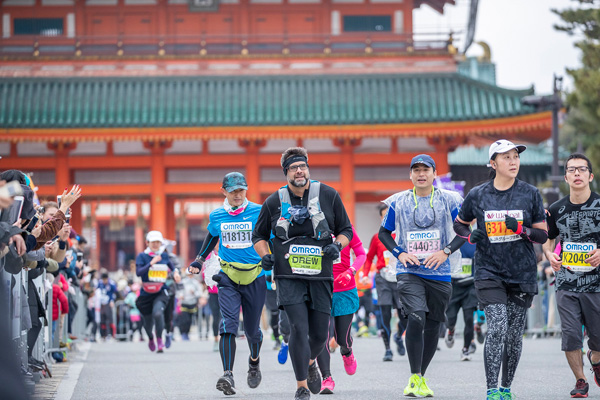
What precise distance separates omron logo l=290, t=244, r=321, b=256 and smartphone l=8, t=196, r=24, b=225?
2241 millimetres

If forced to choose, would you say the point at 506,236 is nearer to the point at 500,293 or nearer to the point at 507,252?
the point at 507,252

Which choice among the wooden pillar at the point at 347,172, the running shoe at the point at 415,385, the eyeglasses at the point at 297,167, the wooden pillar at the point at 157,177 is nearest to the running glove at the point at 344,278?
the running shoe at the point at 415,385

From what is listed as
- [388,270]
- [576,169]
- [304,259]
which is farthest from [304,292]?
[388,270]

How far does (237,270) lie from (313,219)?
6.91ft

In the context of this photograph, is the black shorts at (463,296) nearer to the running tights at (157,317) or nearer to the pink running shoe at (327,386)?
the running tights at (157,317)

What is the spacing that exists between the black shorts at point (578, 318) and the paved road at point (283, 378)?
1.55 feet

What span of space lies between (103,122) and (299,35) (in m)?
6.01

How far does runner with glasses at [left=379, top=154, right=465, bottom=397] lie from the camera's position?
9.09 m

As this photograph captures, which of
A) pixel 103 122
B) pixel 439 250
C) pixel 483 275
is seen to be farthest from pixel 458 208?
pixel 103 122

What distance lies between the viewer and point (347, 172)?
26766mm

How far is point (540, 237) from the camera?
8.30 metres

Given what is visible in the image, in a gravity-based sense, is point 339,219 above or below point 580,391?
above

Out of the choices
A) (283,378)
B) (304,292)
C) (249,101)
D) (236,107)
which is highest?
(249,101)

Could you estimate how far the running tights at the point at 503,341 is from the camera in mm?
8125
